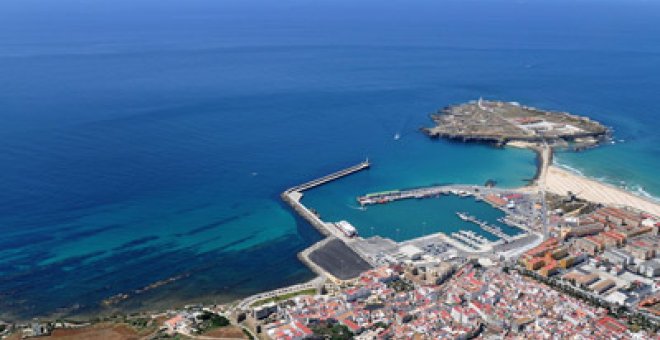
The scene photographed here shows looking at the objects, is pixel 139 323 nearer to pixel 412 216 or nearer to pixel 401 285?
pixel 401 285

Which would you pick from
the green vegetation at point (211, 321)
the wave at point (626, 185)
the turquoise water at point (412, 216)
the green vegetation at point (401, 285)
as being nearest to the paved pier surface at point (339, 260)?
the green vegetation at point (401, 285)

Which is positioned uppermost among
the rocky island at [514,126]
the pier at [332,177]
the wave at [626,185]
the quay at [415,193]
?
the rocky island at [514,126]

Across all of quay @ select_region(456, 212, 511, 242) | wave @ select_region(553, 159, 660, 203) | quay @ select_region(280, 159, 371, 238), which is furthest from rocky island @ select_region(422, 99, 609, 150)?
quay @ select_region(456, 212, 511, 242)

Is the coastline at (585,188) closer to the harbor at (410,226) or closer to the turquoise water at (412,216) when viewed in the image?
the harbor at (410,226)

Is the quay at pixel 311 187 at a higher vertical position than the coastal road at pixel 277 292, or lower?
higher

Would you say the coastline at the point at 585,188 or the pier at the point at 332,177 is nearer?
the coastline at the point at 585,188

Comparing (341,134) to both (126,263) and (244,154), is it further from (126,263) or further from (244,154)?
(126,263)
